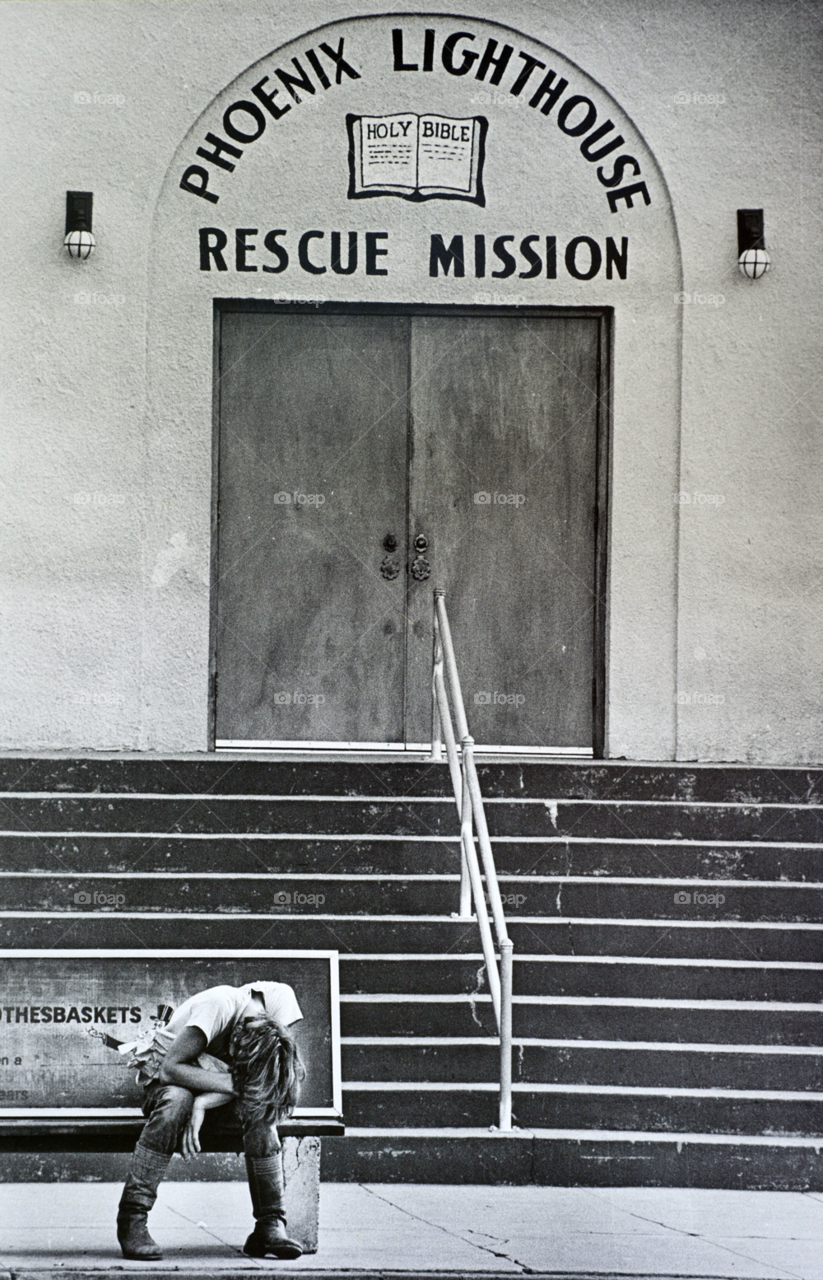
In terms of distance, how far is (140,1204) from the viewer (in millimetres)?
5238

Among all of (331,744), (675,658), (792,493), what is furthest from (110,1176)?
(792,493)

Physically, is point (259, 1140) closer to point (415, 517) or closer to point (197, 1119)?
point (197, 1119)

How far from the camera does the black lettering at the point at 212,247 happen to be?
9312 millimetres

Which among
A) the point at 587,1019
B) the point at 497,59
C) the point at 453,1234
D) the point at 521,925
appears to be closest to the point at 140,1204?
the point at 453,1234

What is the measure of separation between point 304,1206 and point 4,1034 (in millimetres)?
1204

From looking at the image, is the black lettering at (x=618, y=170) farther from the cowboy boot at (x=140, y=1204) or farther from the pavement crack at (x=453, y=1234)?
the cowboy boot at (x=140, y=1204)

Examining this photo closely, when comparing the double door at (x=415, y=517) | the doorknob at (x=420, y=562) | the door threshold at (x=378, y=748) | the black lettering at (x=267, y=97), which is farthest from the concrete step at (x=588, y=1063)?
the black lettering at (x=267, y=97)

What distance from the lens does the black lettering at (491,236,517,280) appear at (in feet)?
30.9

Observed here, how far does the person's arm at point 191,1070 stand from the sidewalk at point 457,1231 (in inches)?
21.7

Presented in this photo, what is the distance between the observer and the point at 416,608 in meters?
9.66

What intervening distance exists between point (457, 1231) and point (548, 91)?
663cm

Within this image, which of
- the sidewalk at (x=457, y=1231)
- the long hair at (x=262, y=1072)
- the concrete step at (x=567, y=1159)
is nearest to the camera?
the sidewalk at (x=457, y=1231)

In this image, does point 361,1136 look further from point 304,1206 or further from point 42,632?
point 42,632

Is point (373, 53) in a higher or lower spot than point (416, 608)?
higher
